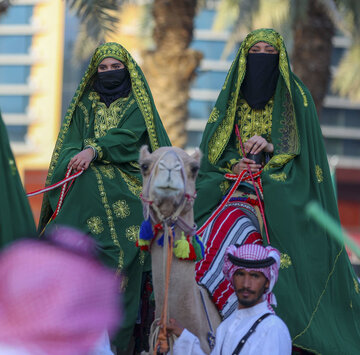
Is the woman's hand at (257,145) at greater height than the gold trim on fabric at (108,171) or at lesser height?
greater

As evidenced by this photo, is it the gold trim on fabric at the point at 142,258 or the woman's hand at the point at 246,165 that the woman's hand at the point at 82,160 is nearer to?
the gold trim on fabric at the point at 142,258

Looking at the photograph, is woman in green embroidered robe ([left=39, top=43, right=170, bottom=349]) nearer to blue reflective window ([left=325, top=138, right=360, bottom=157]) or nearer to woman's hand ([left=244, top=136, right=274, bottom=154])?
woman's hand ([left=244, top=136, right=274, bottom=154])

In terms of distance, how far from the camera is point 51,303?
1.54 m

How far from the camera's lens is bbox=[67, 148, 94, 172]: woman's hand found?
19.5 ft

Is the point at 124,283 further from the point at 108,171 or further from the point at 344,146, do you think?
the point at 344,146

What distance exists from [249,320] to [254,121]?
8.40 feet

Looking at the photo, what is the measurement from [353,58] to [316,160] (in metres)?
17.8

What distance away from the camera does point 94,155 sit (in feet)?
19.7

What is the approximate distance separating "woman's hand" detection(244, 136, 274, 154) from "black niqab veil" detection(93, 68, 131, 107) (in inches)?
44.0

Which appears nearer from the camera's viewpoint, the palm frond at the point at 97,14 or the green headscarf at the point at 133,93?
the green headscarf at the point at 133,93

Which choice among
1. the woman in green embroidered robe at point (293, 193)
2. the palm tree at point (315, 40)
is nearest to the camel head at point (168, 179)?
the woman in green embroidered robe at point (293, 193)

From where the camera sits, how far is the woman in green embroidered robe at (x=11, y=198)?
4008 mm

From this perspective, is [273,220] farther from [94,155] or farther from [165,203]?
[165,203]

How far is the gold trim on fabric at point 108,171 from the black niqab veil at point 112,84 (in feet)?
1.87
